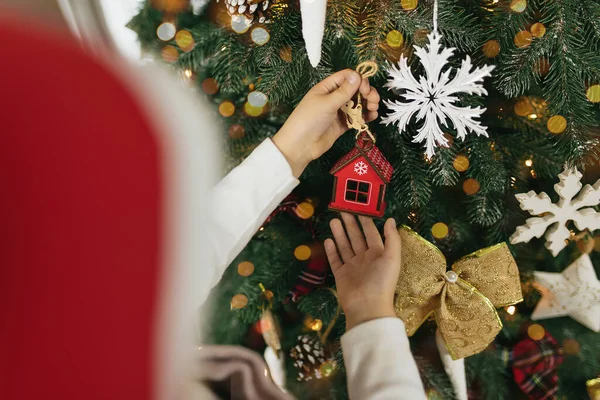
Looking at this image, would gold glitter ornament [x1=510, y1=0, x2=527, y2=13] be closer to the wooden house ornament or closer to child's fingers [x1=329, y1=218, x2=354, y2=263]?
the wooden house ornament

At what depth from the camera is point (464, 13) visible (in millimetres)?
679

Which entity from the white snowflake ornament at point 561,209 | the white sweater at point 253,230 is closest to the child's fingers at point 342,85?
the white sweater at point 253,230

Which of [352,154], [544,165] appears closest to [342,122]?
[352,154]

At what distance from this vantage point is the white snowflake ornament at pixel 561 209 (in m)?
0.72

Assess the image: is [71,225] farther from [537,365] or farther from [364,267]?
[537,365]

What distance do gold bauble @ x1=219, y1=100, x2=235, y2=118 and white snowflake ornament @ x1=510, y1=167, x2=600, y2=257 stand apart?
51 cm

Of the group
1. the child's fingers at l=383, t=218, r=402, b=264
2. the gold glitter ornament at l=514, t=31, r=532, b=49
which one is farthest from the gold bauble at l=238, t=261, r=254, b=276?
the gold glitter ornament at l=514, t=31, r=532, b=49

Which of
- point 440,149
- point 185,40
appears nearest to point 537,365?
point 440,149

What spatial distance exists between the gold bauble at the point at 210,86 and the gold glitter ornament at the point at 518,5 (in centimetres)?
48

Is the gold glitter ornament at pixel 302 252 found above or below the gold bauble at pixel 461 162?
below

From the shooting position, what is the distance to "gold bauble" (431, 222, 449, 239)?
0.76 metres

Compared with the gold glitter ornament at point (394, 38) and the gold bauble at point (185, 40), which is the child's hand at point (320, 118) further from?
the gold bauble at point (185, 40)

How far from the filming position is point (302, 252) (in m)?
0.81

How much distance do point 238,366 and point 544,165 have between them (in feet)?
2.06
